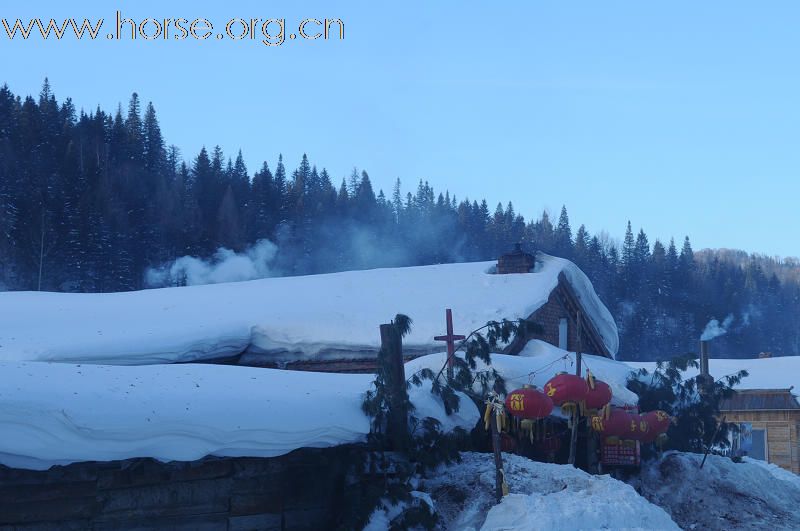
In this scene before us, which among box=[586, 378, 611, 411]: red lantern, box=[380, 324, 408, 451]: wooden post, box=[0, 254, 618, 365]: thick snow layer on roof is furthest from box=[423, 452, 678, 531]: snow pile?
box=[0, 254, 618, 365]: thick snow layer on roof

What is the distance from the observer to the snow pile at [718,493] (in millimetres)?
13953

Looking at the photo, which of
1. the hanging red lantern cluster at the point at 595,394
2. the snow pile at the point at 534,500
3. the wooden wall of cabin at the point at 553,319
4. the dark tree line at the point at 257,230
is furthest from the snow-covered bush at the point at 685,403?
the dark tree line at the point at 257,230

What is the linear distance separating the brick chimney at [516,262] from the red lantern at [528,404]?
8.82 meters

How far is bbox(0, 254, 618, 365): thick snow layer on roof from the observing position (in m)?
16.9

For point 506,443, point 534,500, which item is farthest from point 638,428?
point 534,500

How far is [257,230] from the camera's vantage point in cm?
7212

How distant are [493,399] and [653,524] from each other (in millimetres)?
2553

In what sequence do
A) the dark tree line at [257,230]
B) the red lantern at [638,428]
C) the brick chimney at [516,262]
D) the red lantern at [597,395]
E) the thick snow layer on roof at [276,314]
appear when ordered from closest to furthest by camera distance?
the red lantern at [597,395], the red lantern at [638,428], the thick snow layer on roof at [276,314], the brick chimney at [516,262], the dark tree line at [257,230]

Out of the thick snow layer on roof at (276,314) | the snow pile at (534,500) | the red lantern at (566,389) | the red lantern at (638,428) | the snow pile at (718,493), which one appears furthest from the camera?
the thick snow layer on roof at (276,314)

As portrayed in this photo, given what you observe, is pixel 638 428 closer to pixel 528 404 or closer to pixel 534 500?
pixel 528 404

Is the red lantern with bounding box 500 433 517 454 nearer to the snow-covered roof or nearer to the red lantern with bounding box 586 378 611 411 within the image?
the snow-covered roof

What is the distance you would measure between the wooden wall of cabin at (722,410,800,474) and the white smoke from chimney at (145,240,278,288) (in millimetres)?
39552

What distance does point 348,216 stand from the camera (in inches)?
3263

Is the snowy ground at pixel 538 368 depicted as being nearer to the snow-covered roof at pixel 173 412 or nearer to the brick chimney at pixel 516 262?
the snow-covered roof at pixel 173 412
